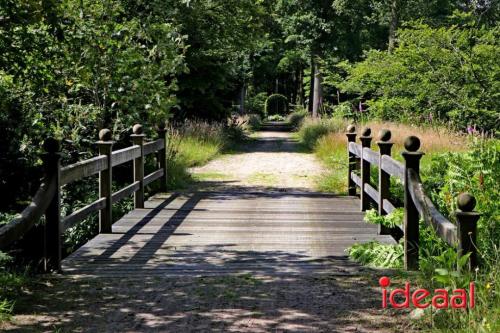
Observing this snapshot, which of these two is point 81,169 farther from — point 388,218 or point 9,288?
point 388,218

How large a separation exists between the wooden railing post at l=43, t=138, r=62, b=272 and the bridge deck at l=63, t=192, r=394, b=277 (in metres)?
0.23

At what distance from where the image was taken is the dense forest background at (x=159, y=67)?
31.1ft

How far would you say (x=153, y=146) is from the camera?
11.9 meters

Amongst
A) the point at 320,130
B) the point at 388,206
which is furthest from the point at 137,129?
the point at 320,130

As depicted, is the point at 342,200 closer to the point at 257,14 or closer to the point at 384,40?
the point at 257,14

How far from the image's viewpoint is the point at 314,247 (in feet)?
25.3

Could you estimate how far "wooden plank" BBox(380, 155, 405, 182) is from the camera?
7234 millimetres

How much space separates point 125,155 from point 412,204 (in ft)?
14.9

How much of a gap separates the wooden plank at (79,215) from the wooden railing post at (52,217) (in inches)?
7.3

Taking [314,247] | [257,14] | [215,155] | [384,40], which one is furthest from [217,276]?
[384,40]

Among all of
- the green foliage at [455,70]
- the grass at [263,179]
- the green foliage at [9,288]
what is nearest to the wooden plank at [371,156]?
the green foliage at [9,288]

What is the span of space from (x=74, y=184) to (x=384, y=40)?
39077mm

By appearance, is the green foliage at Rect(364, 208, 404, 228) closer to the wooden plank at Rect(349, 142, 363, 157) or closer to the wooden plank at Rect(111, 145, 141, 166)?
the wooden plank at Rect(349, 142, 363, 157)
